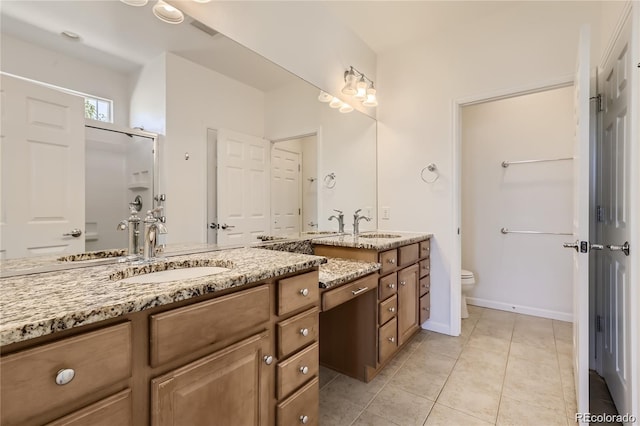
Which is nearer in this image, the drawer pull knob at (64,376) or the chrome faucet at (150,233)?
the drawer pull knob at (64,376)

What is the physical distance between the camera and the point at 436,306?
2697 mm

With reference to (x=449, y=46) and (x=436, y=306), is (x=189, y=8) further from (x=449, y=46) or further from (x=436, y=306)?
(x=436, y=306)

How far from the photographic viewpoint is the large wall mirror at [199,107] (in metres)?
1.03

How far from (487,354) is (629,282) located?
1211 mm

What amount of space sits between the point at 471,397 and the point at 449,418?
27cm

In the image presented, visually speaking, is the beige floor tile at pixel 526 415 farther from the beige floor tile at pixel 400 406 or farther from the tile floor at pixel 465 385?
the beige floor tile at pixel 400 406

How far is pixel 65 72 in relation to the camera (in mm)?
1029

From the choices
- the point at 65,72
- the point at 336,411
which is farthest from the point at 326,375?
the point at 65,72

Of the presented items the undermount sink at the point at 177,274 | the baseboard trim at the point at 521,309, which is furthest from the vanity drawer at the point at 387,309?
the baseboard trim at the point at 521,309

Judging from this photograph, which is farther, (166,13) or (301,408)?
(166,13)

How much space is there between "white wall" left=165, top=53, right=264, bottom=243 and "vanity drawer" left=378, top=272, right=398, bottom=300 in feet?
3.73

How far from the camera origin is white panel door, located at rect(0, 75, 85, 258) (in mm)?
922

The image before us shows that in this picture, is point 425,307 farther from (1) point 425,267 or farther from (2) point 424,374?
(2) point 424,374

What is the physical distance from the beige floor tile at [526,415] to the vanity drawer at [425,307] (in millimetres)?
893
